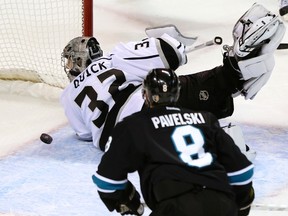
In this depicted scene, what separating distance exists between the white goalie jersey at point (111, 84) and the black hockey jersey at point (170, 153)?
1.14 m

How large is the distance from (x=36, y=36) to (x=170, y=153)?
322 centimetres

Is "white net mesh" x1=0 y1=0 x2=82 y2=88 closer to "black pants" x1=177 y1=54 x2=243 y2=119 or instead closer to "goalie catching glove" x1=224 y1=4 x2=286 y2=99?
"black pants" x1=177 y1=54 x2=243 y2=119

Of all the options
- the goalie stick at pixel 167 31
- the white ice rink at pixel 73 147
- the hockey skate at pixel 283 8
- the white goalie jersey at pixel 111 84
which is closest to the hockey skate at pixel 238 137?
the white ice rink at pixel 73 147

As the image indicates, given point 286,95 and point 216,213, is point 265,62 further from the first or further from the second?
point 216,213

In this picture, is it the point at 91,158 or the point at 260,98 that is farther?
the point at 260,98

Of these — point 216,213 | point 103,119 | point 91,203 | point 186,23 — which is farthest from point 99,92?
point 186,23

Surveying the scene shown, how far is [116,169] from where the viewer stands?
1.88 meters

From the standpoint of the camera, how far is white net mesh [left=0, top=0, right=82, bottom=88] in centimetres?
418

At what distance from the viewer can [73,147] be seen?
3271 mm

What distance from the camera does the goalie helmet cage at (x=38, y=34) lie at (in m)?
4.15

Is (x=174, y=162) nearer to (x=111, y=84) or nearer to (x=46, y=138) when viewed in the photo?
(x=111, y=84)

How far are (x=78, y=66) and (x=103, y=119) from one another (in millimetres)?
382

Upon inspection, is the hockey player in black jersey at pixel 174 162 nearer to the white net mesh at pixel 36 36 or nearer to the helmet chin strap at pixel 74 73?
the helmet chin strap at pixel 74 73

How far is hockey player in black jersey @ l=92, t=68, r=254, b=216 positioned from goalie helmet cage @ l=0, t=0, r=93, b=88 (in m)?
2.15
